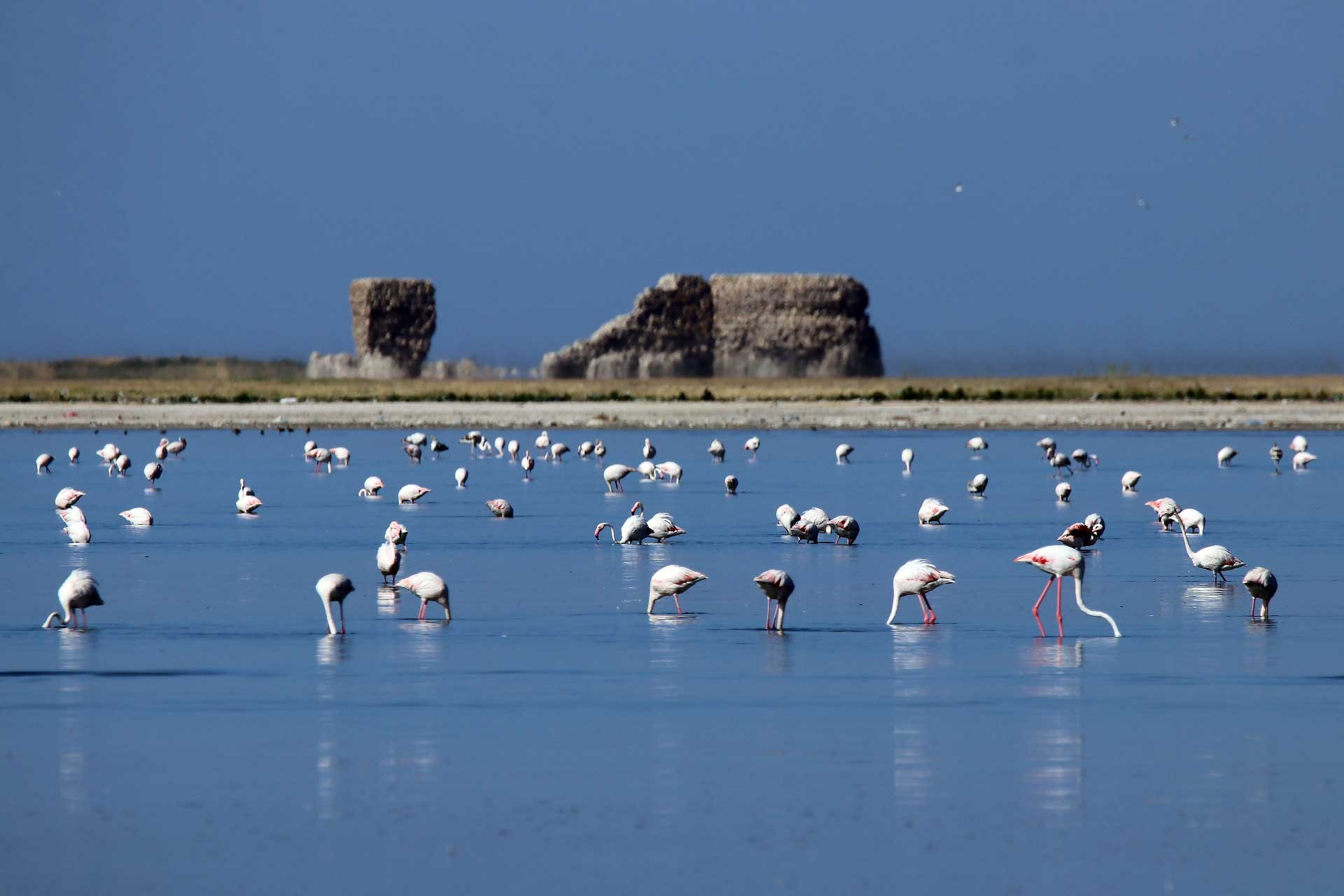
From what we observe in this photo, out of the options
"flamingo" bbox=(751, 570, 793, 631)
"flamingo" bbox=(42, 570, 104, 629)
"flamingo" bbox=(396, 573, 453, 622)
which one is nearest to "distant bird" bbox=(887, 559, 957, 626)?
"flamingo" bbox=(751, 570, 793, 631)

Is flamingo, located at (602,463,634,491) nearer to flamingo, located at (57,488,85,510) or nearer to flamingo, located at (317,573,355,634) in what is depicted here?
flamingo, located at (57,488,85,510)

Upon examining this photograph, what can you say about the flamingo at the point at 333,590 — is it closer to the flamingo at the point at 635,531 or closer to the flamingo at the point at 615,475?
the flamingo at the point at 635,531

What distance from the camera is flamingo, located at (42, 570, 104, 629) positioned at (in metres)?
16.2

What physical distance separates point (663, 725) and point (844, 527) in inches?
476

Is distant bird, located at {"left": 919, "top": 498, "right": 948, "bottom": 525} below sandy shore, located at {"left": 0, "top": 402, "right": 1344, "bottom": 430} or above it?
below

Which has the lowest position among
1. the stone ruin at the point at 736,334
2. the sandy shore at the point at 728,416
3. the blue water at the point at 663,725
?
the blue water at the point at 663,725

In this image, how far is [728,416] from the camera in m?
66.9

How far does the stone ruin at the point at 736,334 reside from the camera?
10800cm

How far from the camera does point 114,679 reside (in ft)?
45.2

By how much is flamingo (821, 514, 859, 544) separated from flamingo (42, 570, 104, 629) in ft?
32.6

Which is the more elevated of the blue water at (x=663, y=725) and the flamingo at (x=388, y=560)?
the flamingo at (x=388, y=560)

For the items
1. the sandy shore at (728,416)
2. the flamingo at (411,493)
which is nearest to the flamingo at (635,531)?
the flamingo at (411,493)

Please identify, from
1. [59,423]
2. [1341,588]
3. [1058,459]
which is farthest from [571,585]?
[59,423]

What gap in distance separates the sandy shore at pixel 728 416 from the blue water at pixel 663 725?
39115 mm
